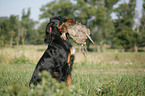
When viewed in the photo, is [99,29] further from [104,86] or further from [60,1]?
[104,86]

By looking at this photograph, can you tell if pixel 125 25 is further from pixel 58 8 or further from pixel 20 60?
pixel 20 60

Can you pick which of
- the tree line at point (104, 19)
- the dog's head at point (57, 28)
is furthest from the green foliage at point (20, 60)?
the tree line at point (104, 19)

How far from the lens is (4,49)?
9.48 metres

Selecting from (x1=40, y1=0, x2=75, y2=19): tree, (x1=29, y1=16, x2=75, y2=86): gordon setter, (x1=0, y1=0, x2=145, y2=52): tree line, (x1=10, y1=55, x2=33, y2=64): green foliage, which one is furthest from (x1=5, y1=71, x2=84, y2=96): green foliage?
(x1=40, y1=0, x2=75, y2=19): tree

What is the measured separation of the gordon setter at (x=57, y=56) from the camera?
8.19ft

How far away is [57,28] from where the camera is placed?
9.02ft

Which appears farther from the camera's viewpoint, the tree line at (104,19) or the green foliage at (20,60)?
the tree line at (104,19)

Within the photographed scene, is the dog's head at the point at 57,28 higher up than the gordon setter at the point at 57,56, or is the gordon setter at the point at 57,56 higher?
the dog's head at the point at 57,28

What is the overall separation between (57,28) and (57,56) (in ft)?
1.87

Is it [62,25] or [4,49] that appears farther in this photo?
[4,49]

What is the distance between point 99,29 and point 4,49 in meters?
25.9

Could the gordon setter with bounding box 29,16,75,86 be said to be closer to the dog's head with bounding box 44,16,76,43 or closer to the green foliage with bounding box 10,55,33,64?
the dog's head with bounding box 44,16,76,43

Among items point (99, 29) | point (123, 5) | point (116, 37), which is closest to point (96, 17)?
point (99, 29)

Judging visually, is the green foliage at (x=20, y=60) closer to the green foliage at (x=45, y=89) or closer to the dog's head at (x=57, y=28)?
the dog's head at (x=57, y=28)
